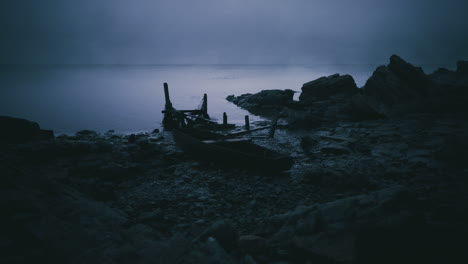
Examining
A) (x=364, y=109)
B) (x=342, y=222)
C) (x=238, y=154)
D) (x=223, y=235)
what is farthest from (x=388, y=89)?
(x=223, y=235)

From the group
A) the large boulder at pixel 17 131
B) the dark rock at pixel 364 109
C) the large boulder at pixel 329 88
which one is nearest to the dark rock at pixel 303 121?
the dark rock at pixel 364 109

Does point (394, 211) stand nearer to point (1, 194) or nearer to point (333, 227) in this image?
point (333, 227)

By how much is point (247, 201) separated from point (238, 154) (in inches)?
99.0

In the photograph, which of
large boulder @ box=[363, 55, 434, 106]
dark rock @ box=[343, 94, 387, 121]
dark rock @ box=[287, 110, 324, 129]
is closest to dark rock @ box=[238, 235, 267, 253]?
dark rock @ box=[287, 110, 324, 129]

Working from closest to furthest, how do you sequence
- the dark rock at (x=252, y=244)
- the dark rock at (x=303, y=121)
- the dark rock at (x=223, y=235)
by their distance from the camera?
the dark rock at (x=252, y=244) → the dark rock at (x=223, y=235) → the dark rock at (x=303, y=121)

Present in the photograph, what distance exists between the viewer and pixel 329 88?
29.1 metres

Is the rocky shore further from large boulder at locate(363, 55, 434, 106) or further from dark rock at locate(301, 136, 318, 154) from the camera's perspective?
large boulder at locate(363, 55, 434, 106)

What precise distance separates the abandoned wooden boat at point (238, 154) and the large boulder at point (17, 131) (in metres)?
10.4

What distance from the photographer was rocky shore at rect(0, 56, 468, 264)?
3.54 meters

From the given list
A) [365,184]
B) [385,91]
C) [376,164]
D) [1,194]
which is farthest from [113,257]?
[385,91]

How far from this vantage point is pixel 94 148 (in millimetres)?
12828

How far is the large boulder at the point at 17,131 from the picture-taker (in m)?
14.0

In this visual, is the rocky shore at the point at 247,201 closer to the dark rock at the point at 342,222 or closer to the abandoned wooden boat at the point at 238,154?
the dark rock at the point at 342,222

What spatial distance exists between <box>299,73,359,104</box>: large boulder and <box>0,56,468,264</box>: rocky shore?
11596 mm
